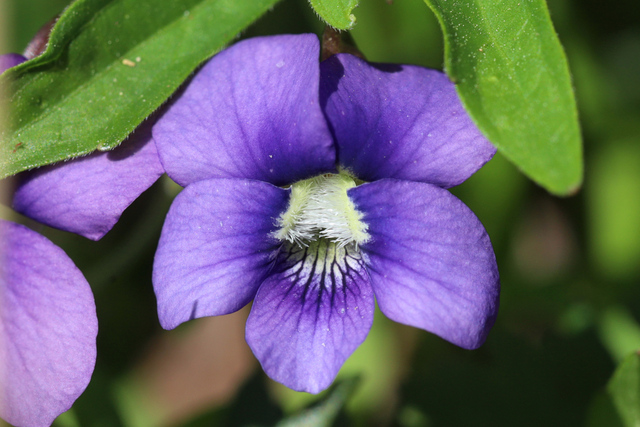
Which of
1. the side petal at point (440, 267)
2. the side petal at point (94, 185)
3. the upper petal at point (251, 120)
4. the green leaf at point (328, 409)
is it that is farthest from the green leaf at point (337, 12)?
the green leaf at point (328, 409)

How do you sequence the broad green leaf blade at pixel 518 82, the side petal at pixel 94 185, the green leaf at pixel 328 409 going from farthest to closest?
the green leaf at pixel 328 409 < the side petal at pixel 94 185 < the broad green leaf blade at pixel 518 82

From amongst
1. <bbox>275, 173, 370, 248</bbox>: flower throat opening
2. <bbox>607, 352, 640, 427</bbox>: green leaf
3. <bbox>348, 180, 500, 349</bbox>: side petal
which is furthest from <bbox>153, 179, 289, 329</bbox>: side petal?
<bbox>607, 352, 640, 427</bbox>: green leaf

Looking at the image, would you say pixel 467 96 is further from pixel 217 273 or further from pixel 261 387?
pixel 261 387

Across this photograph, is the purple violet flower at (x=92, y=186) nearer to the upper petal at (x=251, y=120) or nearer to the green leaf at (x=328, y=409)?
the upper petal at (x=251, y=120)

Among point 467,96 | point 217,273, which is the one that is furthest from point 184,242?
point 467,96

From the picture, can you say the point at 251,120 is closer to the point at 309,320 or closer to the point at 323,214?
the point at 323,214

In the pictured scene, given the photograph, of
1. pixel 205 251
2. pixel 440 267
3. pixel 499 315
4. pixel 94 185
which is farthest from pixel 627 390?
pixel 94 185
